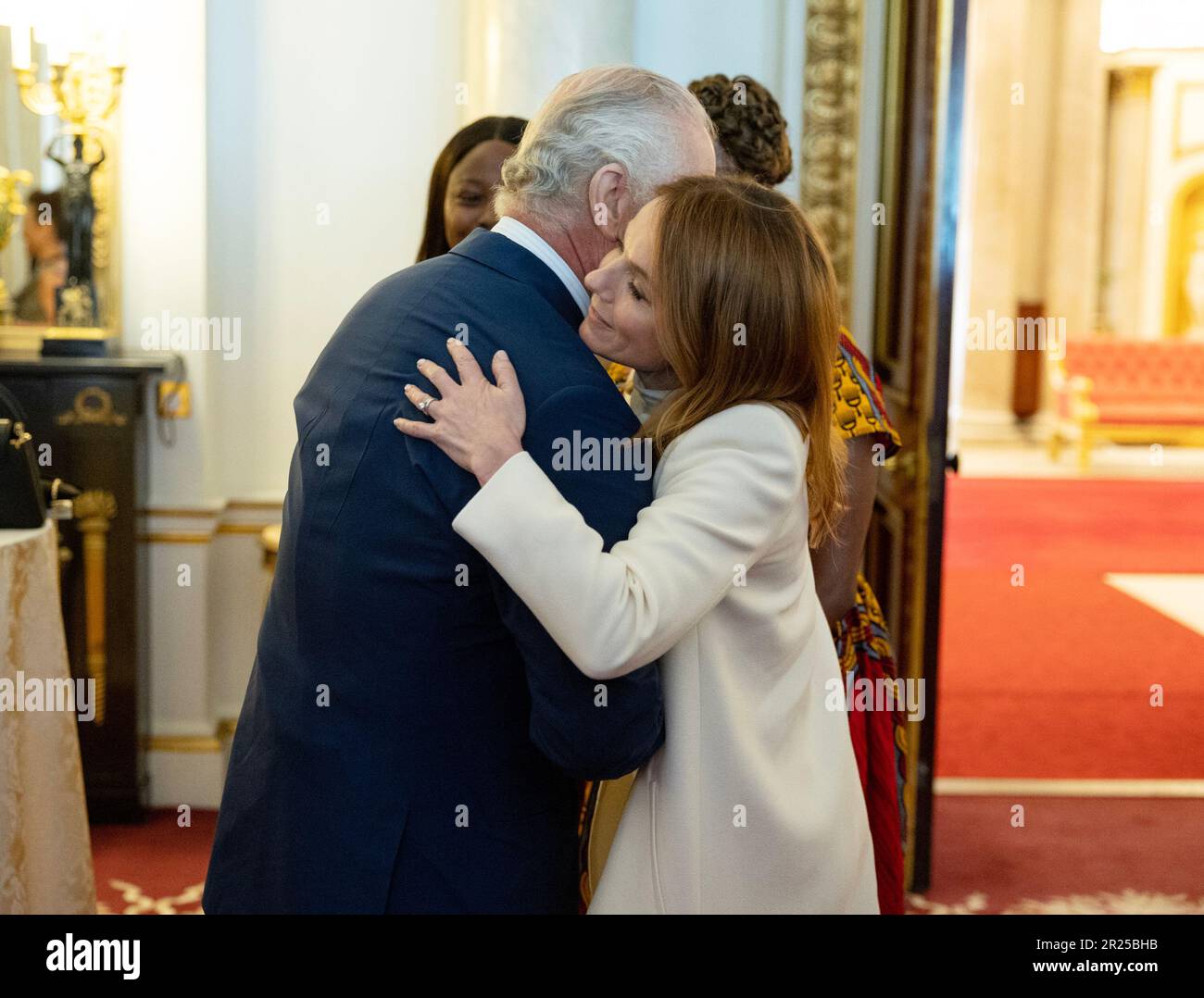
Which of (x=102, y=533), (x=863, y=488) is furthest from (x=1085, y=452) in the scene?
(x=863, y=488)

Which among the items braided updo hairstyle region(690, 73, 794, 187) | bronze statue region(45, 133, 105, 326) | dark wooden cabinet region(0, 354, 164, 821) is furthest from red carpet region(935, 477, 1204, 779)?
bronze statue region(45, 133, 105, 326)

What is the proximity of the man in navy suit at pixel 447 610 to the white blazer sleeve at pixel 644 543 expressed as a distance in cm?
6

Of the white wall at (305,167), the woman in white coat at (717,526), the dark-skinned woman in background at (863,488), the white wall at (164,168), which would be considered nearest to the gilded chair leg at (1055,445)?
the white wall at (305,167)

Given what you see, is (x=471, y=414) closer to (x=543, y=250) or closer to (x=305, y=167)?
(x=543, y=250)

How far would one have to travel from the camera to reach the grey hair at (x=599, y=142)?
66.4 inches

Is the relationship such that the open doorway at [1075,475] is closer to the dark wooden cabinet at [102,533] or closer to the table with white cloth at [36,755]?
A: the table with white cloth at [36,755]

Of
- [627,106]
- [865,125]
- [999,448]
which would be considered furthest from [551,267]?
[999,448]

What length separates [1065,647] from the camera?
654 centimetres

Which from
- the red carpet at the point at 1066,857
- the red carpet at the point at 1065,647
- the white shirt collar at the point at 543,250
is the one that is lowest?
the red carpet at the point at 1066,857

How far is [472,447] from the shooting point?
4.95 ft

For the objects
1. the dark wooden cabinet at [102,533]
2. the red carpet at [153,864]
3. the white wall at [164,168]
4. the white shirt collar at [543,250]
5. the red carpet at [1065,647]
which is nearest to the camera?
the white shirt collar at [543,250]
